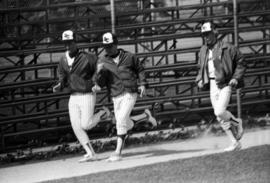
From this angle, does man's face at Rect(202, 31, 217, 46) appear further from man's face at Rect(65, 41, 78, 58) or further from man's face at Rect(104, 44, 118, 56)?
man's face at Rect(65, 41, 78, 58)

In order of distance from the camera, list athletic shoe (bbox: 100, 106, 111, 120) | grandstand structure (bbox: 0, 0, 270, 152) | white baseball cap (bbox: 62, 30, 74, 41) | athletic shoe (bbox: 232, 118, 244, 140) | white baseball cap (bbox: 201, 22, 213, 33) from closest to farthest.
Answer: white baseball cap (bbox: 62, 30, 74, 41) < white baseball cap (bbox: 201, 22, 213, 33) < athletic shoe (bbox: 232, 118, 244, 140) < athletic shoe (bbox: 100, 106, 111, 120) < grandstand structure (bbox: 0, 0, 270, 152)

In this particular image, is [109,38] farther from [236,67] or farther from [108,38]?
[236,67]

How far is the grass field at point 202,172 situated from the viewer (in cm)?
938

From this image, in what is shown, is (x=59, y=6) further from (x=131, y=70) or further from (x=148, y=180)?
(x=148, y=180)

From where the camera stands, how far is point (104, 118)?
1259cm

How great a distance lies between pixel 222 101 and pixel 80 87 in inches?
83.0

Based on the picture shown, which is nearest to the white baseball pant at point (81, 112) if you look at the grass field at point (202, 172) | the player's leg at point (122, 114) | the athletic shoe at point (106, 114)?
the player's leg at point (122, 114)

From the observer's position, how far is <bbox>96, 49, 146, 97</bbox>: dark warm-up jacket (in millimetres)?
11703

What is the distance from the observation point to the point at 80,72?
11.7 m

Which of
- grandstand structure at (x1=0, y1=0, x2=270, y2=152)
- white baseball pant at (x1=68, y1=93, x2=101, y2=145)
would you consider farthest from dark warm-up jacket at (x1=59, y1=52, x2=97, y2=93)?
grandstand structure at (x1=0, y1=0, x2=270, y2=152)

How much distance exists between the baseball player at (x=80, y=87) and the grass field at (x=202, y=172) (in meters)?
1.51

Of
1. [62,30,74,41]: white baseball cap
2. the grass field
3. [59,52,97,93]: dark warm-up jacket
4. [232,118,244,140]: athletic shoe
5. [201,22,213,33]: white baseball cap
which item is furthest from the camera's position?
[232,118,244,140]: athletic shoe

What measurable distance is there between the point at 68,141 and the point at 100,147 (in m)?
0.78

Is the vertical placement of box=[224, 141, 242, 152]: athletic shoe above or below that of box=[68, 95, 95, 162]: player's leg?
below
